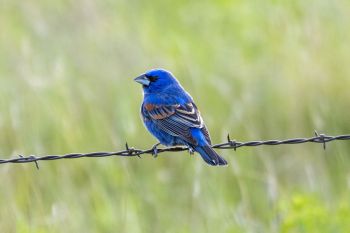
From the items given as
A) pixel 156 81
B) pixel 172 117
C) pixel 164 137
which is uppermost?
pixel 156 81

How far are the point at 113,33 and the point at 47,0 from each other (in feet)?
7.93

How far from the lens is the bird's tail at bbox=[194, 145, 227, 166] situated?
590 centimetres

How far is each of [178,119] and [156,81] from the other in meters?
0.58

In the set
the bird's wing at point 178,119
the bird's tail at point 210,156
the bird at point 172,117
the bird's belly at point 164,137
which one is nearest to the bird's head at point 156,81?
the bird at point 172,117

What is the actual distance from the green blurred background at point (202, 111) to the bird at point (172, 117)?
31 centimetres

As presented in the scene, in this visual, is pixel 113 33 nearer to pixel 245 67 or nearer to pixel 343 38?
pixel 245 67

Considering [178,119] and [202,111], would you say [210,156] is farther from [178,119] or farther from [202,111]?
[202,111]

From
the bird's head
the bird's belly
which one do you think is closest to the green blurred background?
the bird's belly

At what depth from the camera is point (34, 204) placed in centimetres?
677

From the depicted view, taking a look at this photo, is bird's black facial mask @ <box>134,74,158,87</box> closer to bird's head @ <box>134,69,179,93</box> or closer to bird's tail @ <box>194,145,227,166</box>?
bird's head @ <box>134,69,179,93</box>

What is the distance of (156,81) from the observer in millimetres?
7035

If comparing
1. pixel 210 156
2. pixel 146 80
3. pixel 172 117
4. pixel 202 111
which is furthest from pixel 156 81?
pixel 202 111

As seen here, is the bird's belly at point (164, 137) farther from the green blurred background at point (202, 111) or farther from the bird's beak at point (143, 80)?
the bird's beak at point (143, 80)

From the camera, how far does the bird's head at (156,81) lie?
7.00 meters
